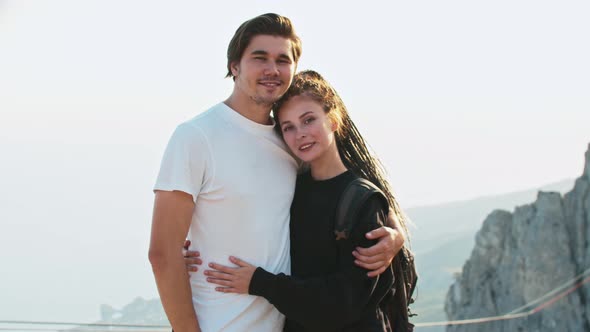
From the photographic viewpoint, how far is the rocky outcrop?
25.5 m

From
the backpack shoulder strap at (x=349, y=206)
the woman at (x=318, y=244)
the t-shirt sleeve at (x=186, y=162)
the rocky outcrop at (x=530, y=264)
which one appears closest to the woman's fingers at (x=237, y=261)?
the woman at (x=318, y=244)

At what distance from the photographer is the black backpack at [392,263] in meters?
3.36

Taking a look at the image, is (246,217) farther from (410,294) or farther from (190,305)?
(410,294)

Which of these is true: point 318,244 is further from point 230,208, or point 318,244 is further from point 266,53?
point 266,53

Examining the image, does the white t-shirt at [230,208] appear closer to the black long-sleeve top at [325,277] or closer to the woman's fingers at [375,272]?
the black long-sleeve top at [325,277]

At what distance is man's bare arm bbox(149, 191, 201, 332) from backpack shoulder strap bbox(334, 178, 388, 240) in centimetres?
63

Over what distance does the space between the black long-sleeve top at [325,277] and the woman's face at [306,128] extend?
0.16 m

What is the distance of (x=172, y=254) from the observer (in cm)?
329

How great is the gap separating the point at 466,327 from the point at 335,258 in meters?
27.4

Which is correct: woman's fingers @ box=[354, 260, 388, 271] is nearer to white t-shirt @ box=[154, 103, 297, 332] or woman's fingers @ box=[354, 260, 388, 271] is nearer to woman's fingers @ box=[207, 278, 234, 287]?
white t-shirt @ box=[154, 103, 297, 332]

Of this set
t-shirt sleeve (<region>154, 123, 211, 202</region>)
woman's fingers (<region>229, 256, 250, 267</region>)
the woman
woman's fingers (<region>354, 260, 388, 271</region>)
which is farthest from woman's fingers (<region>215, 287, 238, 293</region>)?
woman's fingers (<region>354, 260, 388, 271</region>)

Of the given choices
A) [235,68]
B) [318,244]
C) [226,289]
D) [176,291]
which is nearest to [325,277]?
[318,244]

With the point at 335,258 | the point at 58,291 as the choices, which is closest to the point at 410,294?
the point at 335,258

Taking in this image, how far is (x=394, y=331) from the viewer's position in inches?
144
